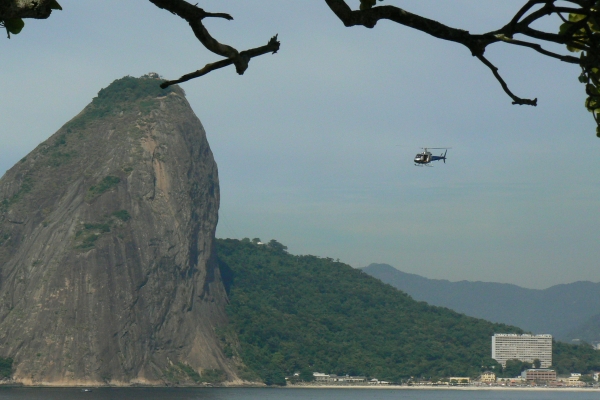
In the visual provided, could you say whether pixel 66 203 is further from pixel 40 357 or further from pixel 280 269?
pixel 280 269

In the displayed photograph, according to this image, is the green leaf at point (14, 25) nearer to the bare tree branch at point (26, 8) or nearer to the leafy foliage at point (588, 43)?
the bare tree branch at point (26, 8)

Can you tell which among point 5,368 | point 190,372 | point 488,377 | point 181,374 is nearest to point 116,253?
point 181,374

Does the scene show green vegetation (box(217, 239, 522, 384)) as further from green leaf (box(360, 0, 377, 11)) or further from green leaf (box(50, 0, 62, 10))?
green leaf (box(50, 0, 62, 10))

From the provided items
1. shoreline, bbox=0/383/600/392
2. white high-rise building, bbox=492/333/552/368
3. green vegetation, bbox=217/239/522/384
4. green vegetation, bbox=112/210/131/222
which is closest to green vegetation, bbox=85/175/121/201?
green vegetation, bbox=112/210/131/222

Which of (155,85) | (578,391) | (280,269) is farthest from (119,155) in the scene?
(578,391)

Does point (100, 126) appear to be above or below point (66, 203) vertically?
above

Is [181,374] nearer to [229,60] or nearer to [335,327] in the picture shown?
[335,327]
